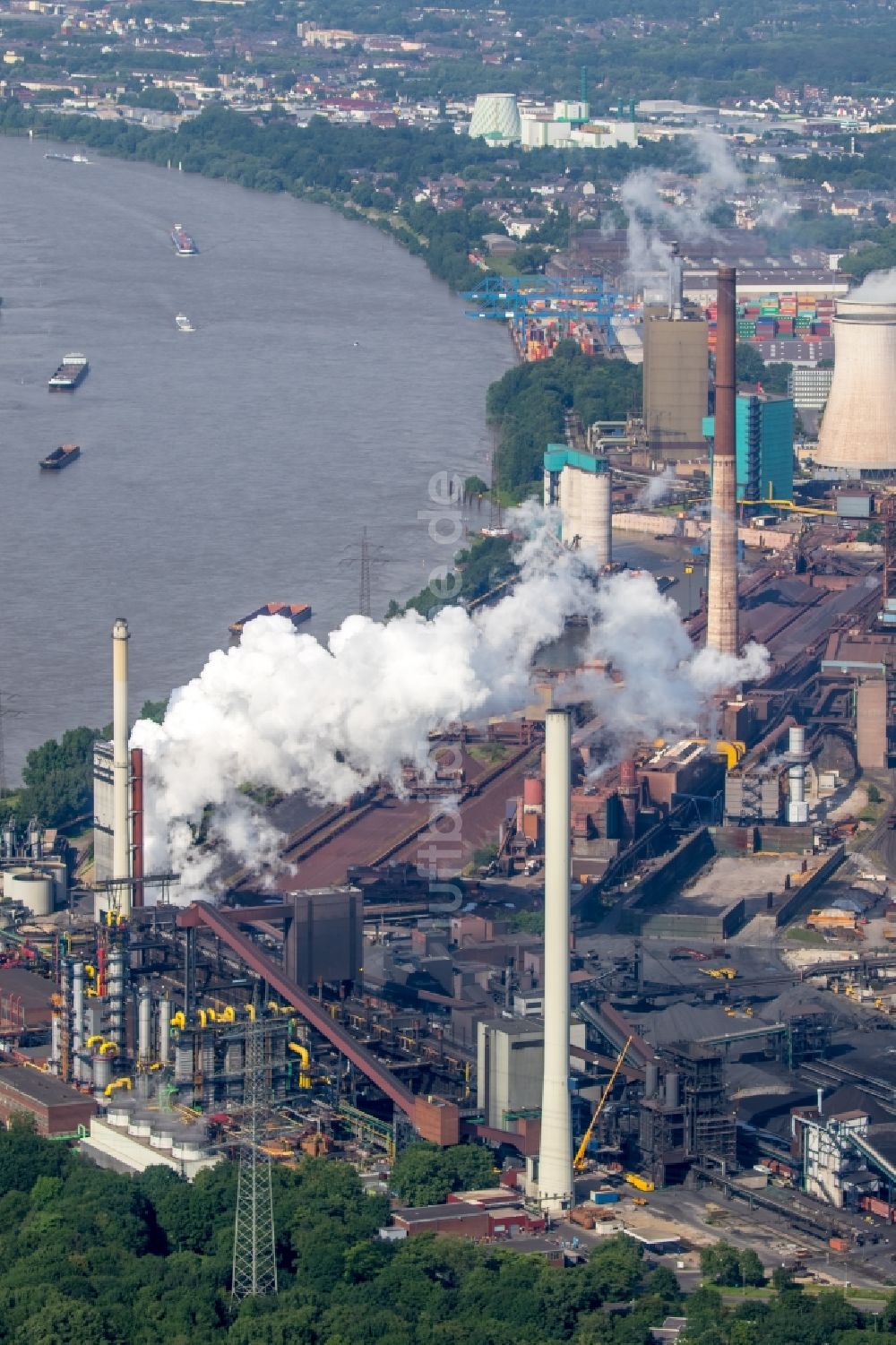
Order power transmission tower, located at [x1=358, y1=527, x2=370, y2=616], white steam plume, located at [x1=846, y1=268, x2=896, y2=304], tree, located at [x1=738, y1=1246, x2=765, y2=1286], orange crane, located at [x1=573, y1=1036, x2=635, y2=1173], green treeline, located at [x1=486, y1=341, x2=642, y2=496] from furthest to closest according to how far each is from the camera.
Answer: white steam plume, located at [x1=846, y1=268, x2=896, y2=304]
green treeline, located at [x1=486, y1=341, x2=642, y2=496]
power transmission tower, located at [x1=358, y1=527, x2=370, y2=616]
orange crane, located at [x1=573, y1=1036, x2=635, y2=1173]
tree, located at [x1=738, y1=1246, x2=765, y2=1286]

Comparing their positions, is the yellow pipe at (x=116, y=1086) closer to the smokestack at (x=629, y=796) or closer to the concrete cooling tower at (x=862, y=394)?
the smokestack at (x=629, y=796)

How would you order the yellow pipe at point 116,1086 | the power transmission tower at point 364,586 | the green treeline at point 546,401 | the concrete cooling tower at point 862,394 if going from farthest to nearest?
the concrete cooling tower at point 862,394, the green treeline at point 546,401, the power transmission tower at point 364,586, the yellow pipe at point 116,1086

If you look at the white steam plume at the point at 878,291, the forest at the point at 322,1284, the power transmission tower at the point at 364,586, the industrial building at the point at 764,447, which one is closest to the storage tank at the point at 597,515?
the power transmission tower at the point at 364,586

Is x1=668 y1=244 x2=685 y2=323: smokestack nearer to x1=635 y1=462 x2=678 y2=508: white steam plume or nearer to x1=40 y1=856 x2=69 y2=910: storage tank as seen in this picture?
x1=635 y1=462 x2=678 y2=508: white steam plume

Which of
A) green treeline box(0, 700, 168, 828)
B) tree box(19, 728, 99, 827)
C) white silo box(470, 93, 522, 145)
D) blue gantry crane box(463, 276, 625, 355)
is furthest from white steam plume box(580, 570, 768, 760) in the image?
white silo box(470, 93, 522, 145)

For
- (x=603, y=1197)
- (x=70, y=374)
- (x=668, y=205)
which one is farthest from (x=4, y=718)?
(x=668, y=205)

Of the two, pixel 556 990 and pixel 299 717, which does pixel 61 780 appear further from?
pixel 556 990

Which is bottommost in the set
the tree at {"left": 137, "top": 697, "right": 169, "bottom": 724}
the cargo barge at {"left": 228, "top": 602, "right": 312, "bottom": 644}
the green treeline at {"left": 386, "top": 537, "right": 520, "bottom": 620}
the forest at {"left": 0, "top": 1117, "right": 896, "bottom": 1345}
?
the forest at {"left": 0, "top": 1117, "right": 896, "bottom": 1345}
